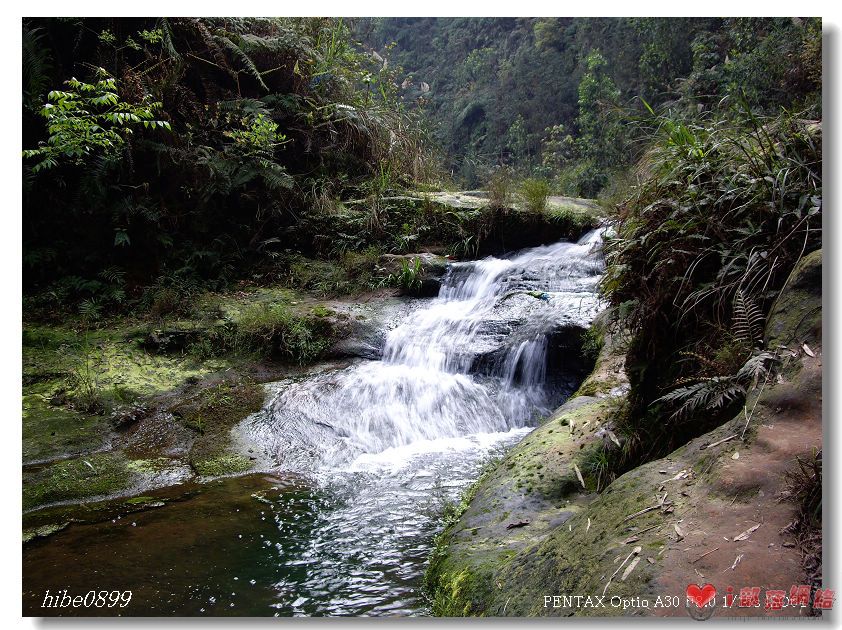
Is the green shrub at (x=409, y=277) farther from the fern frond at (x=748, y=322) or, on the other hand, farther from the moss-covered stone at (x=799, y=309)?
the moss-covered stone at (x=799, y=309)

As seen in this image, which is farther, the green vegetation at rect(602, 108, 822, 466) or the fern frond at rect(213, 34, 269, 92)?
the fern frond at rect(213, 34, 269, 92)

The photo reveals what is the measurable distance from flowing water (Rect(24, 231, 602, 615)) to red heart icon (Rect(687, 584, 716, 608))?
129 centimetres

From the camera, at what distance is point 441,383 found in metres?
5.27

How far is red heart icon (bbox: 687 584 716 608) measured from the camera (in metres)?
1.40

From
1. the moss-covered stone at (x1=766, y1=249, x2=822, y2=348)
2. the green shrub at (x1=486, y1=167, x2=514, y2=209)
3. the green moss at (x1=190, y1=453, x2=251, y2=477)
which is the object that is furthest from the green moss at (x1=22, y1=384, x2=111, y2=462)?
the green shrub at (x1=486, y1=167, x2=514, y2=209)

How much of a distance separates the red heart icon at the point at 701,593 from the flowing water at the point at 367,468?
4.24 feet

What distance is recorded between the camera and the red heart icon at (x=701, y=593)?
1.40 metres

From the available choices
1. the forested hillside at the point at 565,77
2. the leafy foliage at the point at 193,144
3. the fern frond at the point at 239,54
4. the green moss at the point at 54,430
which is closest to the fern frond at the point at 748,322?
the green moss at the point at 54,430

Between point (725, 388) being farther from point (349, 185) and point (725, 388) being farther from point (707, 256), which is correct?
point (349, 185)

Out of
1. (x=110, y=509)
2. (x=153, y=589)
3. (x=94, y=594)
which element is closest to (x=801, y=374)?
(x=153, y=589)

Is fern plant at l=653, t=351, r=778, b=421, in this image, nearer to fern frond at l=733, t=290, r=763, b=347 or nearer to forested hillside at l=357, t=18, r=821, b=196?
fern frond at l=733, t=290, r=763, b=347

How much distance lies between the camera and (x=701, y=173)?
248cm

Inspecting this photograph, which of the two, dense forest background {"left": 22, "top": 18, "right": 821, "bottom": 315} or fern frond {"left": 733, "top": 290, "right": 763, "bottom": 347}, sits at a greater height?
dense forest background {"left": 22, "top": 18, "right": 821, "bottom": 315}

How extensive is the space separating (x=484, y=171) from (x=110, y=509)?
8.67m
